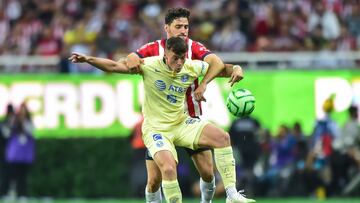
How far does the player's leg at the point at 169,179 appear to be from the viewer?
16.8 meters

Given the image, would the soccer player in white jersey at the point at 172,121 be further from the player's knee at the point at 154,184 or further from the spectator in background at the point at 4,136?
the spectator in background at the point at 4,136

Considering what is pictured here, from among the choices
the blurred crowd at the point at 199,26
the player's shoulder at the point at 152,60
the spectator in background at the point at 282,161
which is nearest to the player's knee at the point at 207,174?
the player's shoulder at the point at 152,60

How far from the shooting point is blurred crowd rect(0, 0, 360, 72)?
29.6 m

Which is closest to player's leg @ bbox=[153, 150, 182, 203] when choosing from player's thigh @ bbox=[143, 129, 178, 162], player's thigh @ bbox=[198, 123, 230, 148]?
player's thigh @ bbox=[143, 129, 178, 162]

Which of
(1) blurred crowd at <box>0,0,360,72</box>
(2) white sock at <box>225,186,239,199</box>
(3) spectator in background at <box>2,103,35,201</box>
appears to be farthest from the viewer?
(1) blurred crowd at <box>0,0,360,72</box>

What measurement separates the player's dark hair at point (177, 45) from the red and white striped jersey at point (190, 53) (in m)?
0.63

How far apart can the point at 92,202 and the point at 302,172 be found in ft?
14.4

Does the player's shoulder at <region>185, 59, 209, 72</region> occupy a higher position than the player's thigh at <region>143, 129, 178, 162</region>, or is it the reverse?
the player's shoulder at <region>185, 59, 209, 72</region>

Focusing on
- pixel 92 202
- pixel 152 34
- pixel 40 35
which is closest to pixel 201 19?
pixel 152 34

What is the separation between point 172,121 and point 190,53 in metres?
0.93

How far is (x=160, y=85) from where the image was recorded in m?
17.3

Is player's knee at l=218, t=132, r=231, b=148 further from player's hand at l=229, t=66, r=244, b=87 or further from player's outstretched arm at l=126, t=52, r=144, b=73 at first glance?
player's outstretched arm at l=126, t=52, r=144, b=73

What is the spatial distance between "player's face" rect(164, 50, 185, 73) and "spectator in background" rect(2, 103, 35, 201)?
10613 mm

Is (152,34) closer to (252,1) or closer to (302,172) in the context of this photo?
(252,1)
